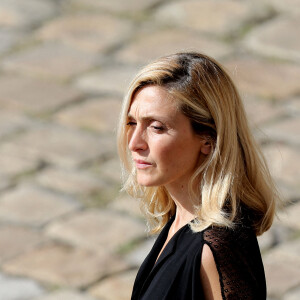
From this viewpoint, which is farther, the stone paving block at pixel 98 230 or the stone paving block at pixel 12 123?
the stone paving block at pixel 12 123

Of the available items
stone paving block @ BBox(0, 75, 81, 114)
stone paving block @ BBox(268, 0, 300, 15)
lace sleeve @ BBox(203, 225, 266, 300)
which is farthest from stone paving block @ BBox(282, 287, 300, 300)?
stone paving block @ BBox(268, 0, 300, 15)

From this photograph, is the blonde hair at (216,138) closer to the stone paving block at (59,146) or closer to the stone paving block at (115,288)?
the stone paving block at (115,288)

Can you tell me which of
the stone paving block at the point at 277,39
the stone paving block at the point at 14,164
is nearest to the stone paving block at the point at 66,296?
the stone paving block at the point at 14,164

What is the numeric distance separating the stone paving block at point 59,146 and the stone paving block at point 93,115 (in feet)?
0.36

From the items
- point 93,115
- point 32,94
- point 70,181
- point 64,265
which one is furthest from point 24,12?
point 64,265

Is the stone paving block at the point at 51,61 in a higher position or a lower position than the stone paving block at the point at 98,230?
higher

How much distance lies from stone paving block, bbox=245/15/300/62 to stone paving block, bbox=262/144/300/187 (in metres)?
1.36

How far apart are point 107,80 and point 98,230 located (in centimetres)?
208

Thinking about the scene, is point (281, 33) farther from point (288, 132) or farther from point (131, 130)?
point (131, 130)

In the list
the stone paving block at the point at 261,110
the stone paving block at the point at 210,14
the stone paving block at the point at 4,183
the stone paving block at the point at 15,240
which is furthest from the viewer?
the stone paving block at the point at 210,14

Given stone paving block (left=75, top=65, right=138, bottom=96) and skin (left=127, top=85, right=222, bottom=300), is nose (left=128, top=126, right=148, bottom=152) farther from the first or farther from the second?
stone paving block (left=75, top=65, right=138, bottom=96)

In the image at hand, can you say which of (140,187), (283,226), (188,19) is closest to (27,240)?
(283,226)

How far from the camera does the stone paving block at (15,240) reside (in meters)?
4.85

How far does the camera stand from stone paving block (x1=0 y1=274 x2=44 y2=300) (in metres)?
4.43
